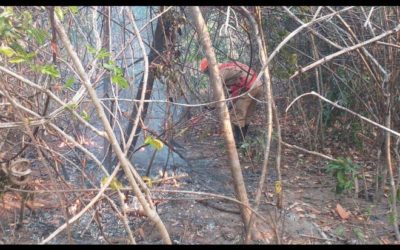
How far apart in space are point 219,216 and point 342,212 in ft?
3.49

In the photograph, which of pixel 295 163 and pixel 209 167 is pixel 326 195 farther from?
pixel 209 167

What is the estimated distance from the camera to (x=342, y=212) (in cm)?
402

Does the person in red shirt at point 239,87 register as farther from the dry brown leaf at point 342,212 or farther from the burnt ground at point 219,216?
the dry brown leaf at point 342,212

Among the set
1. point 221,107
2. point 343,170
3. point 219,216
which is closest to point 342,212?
point 343,170

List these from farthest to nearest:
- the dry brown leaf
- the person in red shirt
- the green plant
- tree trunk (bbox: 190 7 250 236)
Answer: the person in red shirt < the dry brown leaf < the green plant < tree trunk (bbox: 190 7 250 236)

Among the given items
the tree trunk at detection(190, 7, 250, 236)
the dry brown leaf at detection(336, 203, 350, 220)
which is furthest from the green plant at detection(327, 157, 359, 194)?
the tree trunk at detection(190, 7, 250, 236)

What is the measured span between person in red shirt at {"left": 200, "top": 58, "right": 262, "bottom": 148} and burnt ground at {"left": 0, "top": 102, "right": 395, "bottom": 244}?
2.23ft

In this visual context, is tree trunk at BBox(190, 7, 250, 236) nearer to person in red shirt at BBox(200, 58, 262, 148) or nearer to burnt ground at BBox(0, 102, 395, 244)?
burnt ground at BBox(0, 102, 395, 244)

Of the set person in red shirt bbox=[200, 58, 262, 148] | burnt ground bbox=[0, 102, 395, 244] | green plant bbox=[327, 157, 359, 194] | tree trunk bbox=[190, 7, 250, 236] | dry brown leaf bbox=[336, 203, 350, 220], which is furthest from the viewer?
Result: person in red shirt bbox=[200, 58, 262, 148]

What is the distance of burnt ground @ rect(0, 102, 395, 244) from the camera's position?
350 centimetres

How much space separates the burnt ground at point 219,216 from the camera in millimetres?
3504
